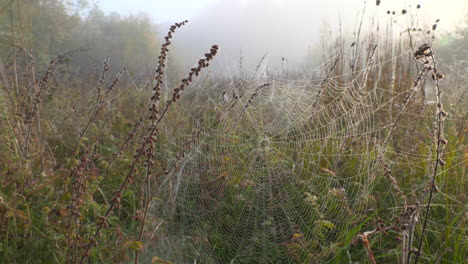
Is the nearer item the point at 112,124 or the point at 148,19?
the point at 112,124

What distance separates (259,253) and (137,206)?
1102 mm

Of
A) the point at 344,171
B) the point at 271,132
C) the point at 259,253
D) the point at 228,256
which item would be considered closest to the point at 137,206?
the point at 228,256

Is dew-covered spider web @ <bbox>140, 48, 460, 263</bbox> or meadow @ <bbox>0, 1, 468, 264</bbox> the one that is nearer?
meadow @ <bbox>0, 1, 468, 264</bbox>

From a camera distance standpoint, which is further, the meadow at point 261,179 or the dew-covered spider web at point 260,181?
the dew-covered spider web at point 260,181

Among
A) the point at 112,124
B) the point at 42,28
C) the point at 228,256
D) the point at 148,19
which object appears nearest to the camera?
the point at 228,256

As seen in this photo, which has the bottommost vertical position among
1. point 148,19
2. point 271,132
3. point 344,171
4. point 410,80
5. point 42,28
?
point 344,171

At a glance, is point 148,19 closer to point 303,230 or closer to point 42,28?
point 42,28

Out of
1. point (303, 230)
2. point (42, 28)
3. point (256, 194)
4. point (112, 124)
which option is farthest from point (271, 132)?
point (42, 28)

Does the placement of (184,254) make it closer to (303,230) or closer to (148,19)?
(303,230)

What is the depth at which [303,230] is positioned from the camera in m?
3.05

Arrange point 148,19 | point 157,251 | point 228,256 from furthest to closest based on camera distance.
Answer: point 148,19
point 228,256
point 157,251

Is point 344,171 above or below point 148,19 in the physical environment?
below

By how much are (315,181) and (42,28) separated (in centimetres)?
2135

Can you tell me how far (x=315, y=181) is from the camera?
3.27m
